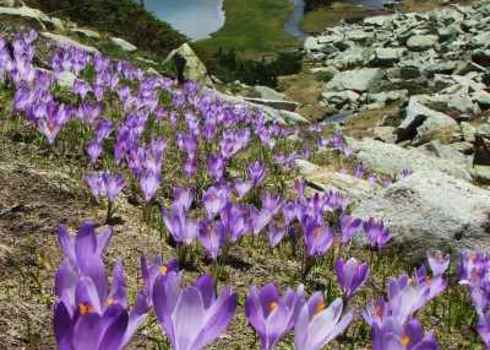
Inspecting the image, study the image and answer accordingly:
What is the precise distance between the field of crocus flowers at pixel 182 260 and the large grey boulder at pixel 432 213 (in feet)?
0.44

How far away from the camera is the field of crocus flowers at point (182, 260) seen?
1.35 metres

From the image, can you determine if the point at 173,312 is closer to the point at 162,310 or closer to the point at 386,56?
the point at 162,310

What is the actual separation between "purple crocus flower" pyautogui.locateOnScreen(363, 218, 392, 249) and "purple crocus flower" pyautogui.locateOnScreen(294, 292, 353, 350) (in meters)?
2.71

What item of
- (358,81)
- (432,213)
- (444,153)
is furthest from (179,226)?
(358,81)

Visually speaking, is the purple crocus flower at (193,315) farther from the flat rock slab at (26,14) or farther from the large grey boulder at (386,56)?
the large grey boulder at (386,56)

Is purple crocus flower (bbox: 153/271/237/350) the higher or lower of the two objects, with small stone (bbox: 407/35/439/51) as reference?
higher

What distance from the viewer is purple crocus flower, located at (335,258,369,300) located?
2621 millimetres

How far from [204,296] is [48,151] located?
328cm

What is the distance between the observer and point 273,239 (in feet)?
12.2

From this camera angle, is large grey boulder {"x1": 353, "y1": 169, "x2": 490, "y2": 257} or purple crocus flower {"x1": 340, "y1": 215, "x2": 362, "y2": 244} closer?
purple crocus flower {"x1": 340, "y1": 215, "x2": 362, "y2": 244}

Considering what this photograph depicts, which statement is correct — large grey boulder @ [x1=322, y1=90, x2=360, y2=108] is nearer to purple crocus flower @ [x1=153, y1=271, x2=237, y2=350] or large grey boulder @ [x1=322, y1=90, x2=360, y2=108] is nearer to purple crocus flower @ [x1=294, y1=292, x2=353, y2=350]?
purple crocus flower @ [x1=294, y1=292, x2=353, y2=350]

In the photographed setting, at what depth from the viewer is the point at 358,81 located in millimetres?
30734

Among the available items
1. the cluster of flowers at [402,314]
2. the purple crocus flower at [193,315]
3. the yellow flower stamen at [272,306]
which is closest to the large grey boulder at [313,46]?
the cluster of flowers at [402,314]

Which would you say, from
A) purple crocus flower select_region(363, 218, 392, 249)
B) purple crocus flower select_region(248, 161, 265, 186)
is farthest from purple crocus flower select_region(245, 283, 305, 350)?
purple crocus flower select_region(248, 161, 265, 186)
